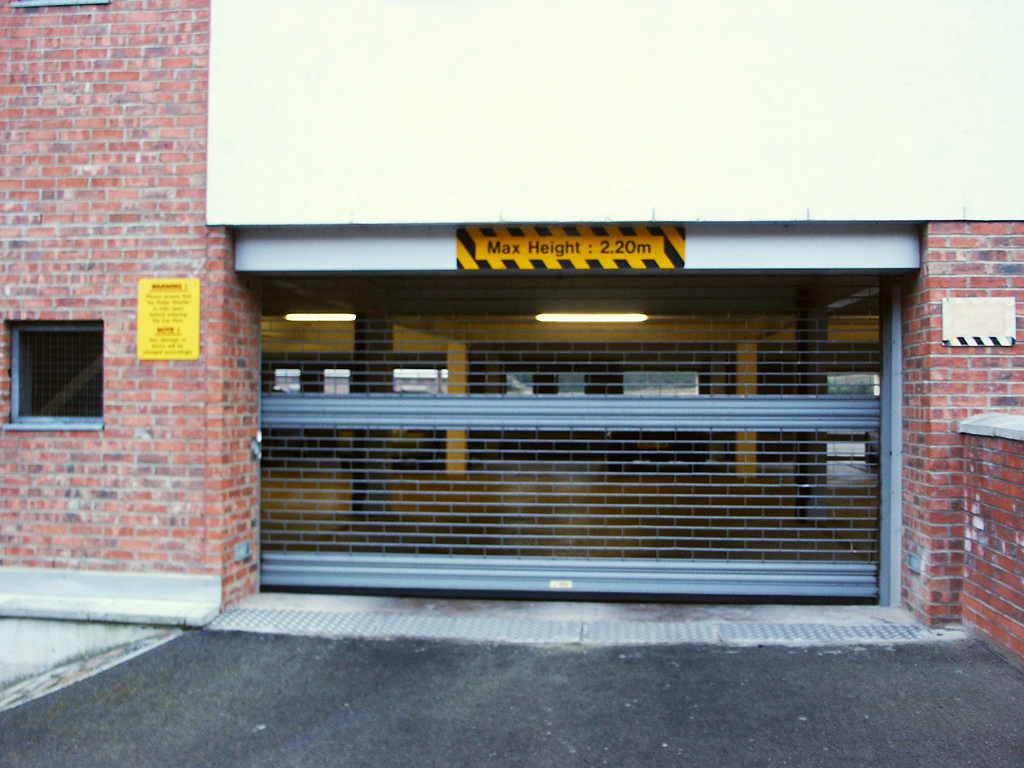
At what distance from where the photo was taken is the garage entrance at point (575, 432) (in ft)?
17.8

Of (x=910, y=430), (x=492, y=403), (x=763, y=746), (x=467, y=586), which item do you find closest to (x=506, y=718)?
(x=763, y=746)

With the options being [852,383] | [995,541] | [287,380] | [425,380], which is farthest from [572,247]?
[995,541]

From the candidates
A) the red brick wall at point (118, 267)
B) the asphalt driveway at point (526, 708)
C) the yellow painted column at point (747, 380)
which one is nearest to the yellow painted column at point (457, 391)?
the asphalt driveway at point (526, 708)

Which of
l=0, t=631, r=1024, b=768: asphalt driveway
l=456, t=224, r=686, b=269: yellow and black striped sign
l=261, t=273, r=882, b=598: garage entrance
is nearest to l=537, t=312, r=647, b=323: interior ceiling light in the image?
l=261, t=273, r=882, b=598: garage entrance

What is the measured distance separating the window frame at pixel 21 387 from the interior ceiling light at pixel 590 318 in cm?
340

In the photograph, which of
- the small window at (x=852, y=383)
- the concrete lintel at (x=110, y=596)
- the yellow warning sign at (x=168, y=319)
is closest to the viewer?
the concrete lintel at (x=110, y=596)

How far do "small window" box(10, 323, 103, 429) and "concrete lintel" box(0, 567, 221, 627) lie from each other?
3.79ft

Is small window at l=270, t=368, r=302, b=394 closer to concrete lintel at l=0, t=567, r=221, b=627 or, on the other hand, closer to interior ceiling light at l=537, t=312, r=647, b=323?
concrete lintel at l=0, t=567, r=221, b=627

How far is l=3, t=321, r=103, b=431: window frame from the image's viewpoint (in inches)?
209

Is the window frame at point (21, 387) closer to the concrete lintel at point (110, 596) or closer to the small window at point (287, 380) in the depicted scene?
the concrete lintel at point (110, 596)

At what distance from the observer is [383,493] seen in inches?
230

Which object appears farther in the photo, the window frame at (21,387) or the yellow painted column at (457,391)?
the yellow painted column at (457,391)

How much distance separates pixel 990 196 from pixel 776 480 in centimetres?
242

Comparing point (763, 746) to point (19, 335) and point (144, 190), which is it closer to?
point (144, 190)
